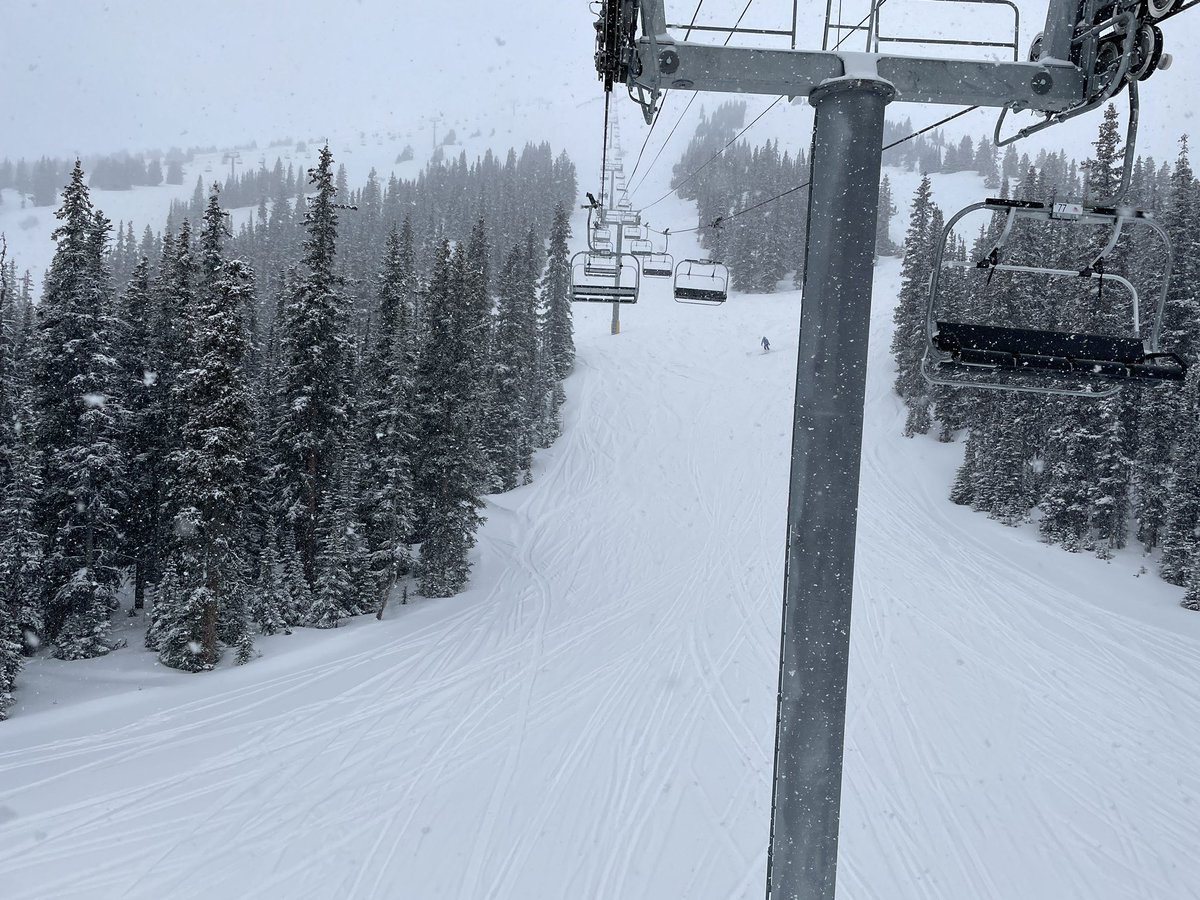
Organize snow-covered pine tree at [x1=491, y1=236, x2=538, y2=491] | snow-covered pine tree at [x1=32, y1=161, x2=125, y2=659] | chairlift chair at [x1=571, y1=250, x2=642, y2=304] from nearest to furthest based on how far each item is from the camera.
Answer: chairlift chair at [x1=571, y1=250, x2=642, y2=304]
snow-covered pine tree at [x1=32, y1=161, x2=125, y2=659]
snow-covered pine tree at [x1=491, y1=236, x2=538, y2=491]

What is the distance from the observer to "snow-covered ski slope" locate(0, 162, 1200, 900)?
10047 millimetres

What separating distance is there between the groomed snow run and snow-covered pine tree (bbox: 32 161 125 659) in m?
2.43

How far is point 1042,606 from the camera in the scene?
20.9 m

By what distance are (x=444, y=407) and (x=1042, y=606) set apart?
20.8 meters

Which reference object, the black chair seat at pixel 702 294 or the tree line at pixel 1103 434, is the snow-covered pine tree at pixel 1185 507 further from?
the black chair seat at pixel 702 294

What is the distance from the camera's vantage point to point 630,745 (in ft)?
44.4

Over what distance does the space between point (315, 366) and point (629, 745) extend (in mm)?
16741

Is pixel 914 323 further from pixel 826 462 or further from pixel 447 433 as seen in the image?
pixel 826 462

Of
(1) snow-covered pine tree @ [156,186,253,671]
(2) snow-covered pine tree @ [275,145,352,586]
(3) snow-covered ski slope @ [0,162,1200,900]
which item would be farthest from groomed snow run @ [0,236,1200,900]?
(2) snow-covered pine tree @ [275,145,352,586]

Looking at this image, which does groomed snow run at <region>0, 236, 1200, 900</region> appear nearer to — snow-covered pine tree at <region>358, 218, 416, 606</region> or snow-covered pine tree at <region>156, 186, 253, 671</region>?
snow-covered pine tree at <region>156, 186, 253, 671</region>

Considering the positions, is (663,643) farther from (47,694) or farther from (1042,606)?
(47,694)

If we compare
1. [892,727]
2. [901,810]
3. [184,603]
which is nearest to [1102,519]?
[892,727]

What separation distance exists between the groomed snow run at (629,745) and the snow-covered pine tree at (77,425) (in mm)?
2434

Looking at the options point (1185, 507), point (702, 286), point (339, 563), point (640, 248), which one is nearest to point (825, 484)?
point (702, 286)
